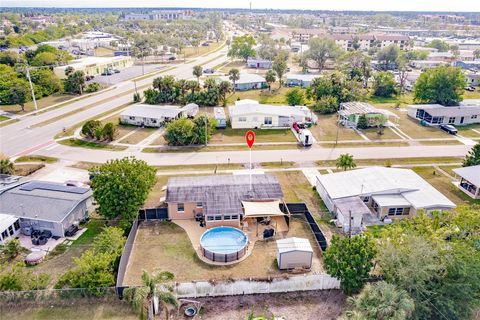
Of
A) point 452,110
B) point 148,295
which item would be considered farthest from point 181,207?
point 452,110

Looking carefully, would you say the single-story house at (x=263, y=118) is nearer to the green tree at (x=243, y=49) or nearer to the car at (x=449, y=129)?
the car at (x=449, y=129)

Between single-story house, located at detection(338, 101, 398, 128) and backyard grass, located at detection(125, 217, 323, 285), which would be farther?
single-story house, located at detection(338, 101, 398, 128)

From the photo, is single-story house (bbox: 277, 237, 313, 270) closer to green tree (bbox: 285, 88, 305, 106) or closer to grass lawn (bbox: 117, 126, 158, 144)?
grass lawn (bbox: 117, 126, 158, 144)

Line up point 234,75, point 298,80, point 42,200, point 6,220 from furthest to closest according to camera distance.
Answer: point 298,80 < point 234,75 < point 42,200 < point 6,220

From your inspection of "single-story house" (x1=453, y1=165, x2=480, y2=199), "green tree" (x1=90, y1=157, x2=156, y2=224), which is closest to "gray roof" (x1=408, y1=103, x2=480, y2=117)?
"single-story house" (x1=453, y1=165, x2=480, y2=199)

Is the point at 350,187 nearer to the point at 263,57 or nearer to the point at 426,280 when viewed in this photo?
the point at 426,280

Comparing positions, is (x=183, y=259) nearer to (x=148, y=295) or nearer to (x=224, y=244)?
(x=224, y=244)
